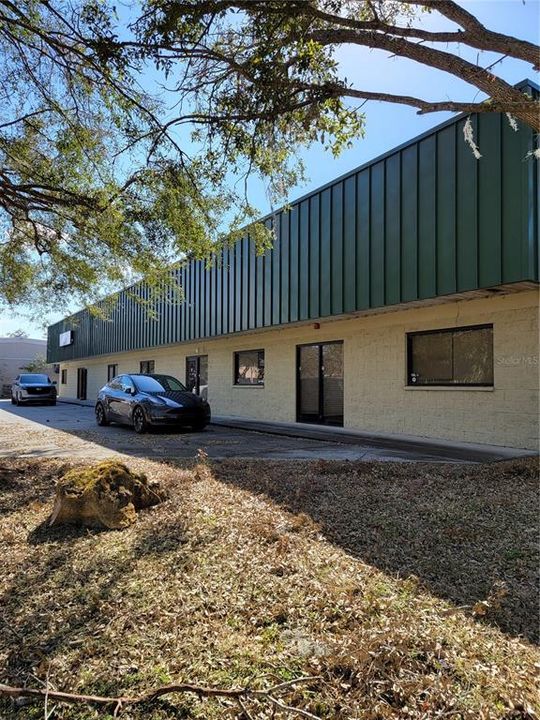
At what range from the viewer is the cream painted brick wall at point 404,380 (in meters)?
8.72

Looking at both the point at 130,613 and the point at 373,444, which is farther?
the point at 373,444

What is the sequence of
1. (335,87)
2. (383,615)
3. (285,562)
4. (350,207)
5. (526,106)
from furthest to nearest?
(350,207) < (335,87) < (526,106) < (285,562) < (383,615)

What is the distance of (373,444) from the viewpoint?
9.81 meters

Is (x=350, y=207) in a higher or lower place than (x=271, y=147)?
higher

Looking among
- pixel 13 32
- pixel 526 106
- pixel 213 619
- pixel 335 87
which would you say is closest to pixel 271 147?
pixel 335 87

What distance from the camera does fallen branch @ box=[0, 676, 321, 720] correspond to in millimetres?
2082

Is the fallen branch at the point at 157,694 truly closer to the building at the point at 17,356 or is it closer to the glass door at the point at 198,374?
the glass door at the point at 198,374

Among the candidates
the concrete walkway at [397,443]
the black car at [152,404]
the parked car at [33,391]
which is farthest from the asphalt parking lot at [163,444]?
the parked car at [33,391]

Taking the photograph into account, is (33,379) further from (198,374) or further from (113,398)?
(113,398)

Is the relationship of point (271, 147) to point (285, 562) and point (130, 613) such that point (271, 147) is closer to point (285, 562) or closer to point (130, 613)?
point (285, 562)

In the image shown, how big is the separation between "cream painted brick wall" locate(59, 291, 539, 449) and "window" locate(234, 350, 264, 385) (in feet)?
0.82

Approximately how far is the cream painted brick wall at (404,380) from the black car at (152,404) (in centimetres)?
318

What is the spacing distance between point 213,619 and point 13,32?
7287mm

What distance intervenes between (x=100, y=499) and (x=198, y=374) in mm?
15298
